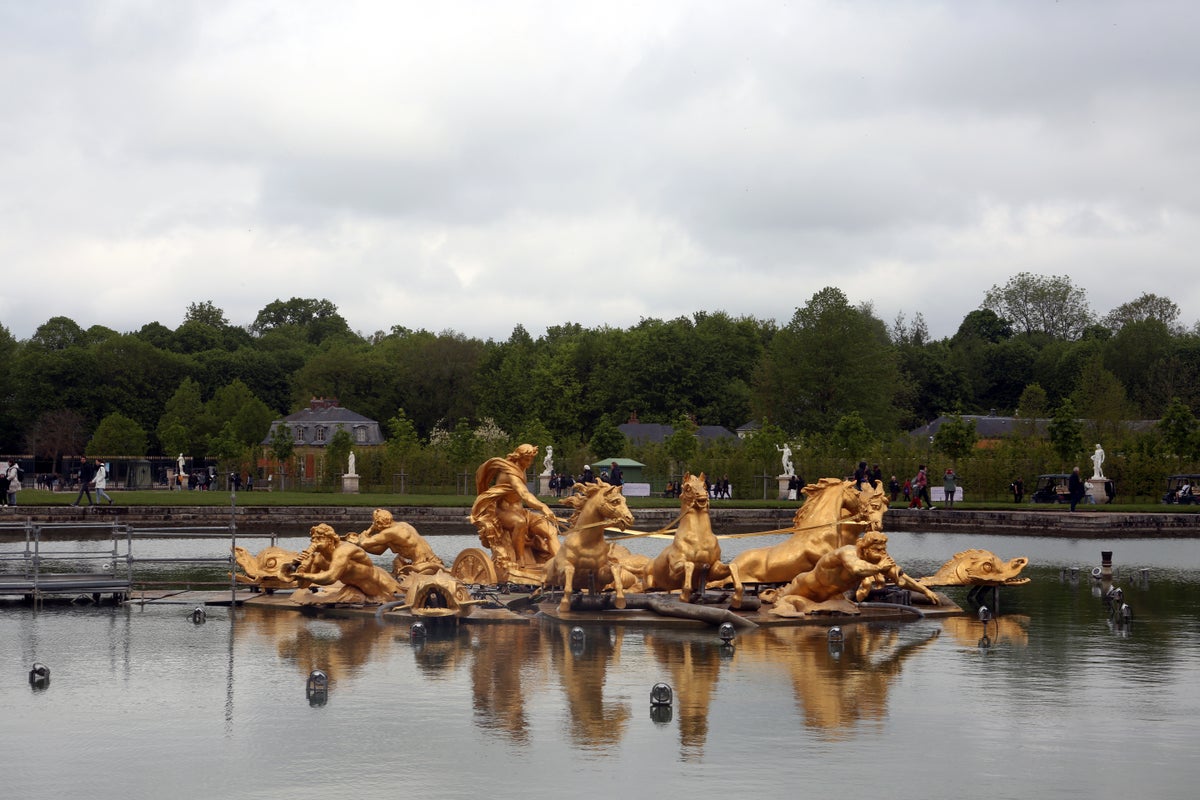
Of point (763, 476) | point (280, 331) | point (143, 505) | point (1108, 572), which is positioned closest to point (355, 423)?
point (280, 331)

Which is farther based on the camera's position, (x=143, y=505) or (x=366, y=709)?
(x=143, y=505)

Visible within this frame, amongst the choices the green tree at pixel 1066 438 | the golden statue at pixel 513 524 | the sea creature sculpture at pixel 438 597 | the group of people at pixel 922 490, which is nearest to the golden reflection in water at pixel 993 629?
the golden statue at pixel 513 524

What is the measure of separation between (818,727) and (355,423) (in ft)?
282

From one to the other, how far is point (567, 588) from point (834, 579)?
3.72 m

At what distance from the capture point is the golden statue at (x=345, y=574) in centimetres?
2008

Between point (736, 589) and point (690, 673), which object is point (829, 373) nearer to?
point (736, 589)

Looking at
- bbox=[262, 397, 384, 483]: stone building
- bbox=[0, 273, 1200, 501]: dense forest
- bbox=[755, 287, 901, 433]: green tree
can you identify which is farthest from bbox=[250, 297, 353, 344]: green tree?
bbox=[755, 287, 901, 433]: green tree

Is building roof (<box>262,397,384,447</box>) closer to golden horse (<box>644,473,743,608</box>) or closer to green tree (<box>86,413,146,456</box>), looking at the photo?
green tree (<box>86,413,146,456</box>)

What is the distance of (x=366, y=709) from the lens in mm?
13023

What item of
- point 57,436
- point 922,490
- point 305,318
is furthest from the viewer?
point 305,318

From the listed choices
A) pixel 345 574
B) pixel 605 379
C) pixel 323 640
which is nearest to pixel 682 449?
pixel 605 379

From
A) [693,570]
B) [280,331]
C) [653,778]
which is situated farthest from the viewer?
[280,331]

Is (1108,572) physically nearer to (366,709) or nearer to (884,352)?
(366,709)

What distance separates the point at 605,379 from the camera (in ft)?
308
